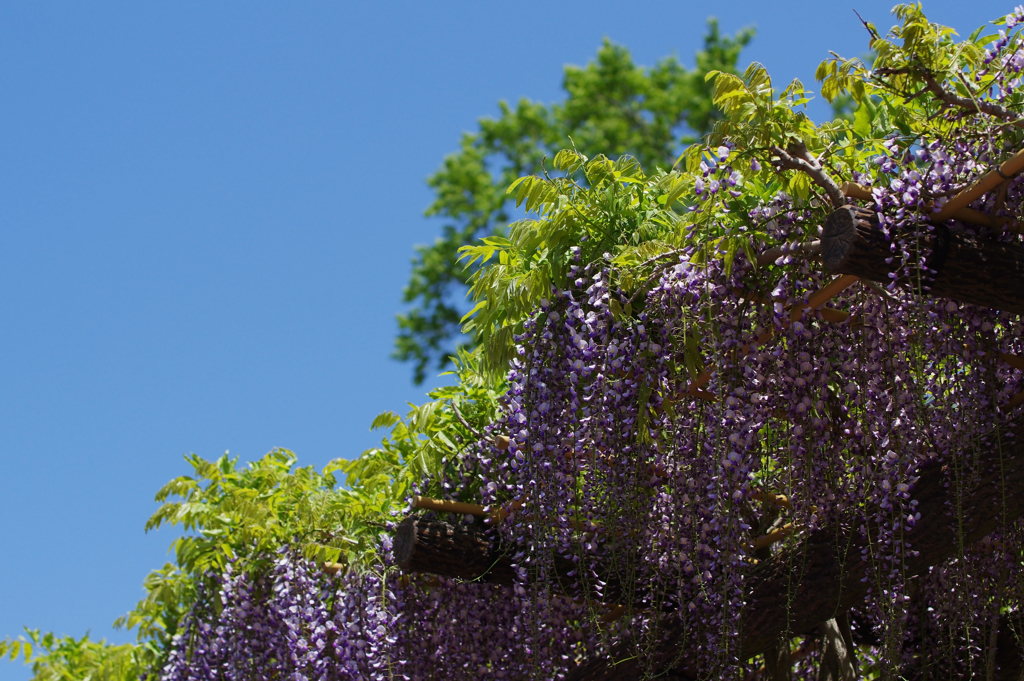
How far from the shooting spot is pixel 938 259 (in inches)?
117

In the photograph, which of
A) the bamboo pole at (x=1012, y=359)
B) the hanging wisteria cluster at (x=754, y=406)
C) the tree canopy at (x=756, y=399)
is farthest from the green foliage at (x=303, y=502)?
the bamboo pole at (x=1012, y=359)

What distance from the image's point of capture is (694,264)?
331 centimetres

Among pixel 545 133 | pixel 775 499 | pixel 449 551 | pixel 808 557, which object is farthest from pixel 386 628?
pixel 545 133

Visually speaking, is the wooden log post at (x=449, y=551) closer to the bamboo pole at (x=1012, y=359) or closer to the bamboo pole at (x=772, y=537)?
the bamboo pole at (x=772, y=537)

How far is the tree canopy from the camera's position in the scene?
3.07m

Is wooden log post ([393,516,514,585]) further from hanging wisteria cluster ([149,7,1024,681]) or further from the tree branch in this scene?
the tree branch

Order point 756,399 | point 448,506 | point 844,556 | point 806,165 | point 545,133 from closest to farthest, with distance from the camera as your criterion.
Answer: point 806,165
point 756,399
point 844,556
point 448,506
point 545,133

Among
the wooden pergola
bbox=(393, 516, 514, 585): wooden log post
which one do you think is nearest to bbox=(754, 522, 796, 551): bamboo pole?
the wooden pergola

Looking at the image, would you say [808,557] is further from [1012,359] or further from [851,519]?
[1012,359]

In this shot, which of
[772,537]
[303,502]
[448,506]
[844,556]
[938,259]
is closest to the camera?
[938,259]

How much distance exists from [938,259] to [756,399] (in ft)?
2.36

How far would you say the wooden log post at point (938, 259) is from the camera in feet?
9.58

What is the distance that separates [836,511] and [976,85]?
1.47 m

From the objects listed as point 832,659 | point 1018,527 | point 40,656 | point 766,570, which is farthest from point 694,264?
point 40,656
